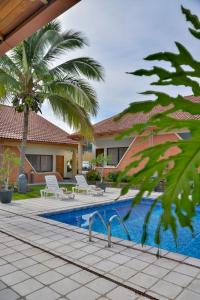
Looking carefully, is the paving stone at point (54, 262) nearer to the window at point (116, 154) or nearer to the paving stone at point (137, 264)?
the paving stone at point (137, 264)

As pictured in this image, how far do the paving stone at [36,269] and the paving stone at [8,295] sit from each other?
0.62 m

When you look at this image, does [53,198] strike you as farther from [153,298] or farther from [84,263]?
[153,298]

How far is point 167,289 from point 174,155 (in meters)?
3.95

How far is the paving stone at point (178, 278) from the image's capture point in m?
4.32

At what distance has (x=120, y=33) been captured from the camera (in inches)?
169

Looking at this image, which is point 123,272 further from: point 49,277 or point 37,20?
point 37,20

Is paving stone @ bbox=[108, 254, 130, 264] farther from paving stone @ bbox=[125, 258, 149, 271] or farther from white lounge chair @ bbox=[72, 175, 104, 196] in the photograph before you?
white lounge chair @ bbox=[72, 175, 104, 196]

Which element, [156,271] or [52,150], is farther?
[52,150]

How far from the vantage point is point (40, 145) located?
76.2 ft

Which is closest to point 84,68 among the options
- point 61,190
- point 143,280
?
point 61,190

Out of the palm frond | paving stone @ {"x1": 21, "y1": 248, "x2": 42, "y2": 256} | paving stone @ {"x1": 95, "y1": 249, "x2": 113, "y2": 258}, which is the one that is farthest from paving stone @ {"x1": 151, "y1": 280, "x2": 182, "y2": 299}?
the palm frond

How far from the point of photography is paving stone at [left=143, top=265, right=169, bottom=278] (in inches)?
184

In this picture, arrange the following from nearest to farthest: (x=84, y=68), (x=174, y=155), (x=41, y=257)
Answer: (x=174, y=155) → (x=41, y=257) → (x=84, y=68)

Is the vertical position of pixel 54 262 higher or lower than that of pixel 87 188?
lower
